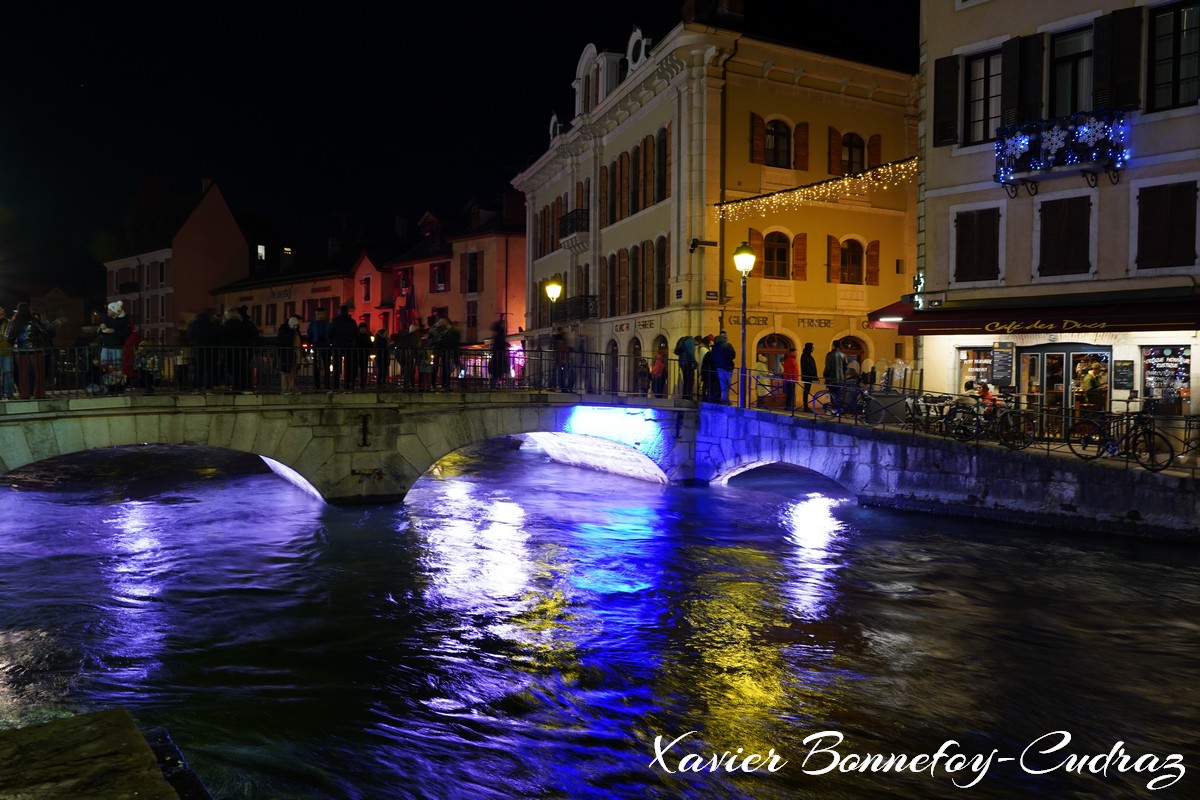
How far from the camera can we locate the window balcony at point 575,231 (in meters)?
35.3

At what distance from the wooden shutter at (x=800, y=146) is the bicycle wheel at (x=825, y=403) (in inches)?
397

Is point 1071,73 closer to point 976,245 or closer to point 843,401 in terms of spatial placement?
point 976,245

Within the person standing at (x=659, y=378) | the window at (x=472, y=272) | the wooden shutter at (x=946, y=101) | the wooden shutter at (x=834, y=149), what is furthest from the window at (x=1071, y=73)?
the window at (x=472, y=272)

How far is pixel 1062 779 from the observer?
7098mm

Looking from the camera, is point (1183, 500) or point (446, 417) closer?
point (1183, 500)

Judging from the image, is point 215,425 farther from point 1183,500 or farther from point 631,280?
point 631,280

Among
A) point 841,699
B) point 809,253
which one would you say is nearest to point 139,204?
point 809,253

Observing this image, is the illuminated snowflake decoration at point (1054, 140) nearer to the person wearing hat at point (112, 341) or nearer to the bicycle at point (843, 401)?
the bicycle at point (843, 401)

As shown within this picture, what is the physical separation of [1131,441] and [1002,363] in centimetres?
530

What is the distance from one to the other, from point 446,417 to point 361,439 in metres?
1.73

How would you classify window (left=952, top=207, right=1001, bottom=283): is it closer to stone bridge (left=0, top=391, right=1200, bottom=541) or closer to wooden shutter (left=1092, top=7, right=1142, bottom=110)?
wooden shutter (left=1092, top=7, right=1142, bottom=110)

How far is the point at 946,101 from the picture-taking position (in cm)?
2122

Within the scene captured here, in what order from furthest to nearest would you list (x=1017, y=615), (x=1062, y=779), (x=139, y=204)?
(x=139, y=204) → (x=1017, y=615) → (x=1062, y=779)

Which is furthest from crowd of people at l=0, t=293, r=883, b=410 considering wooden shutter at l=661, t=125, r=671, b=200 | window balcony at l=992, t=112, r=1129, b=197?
wooden shutter at l=661, t=125, r=671, b=200
